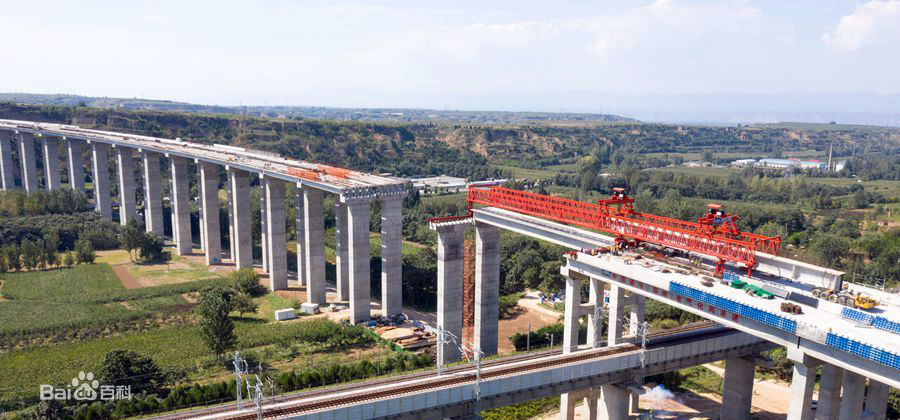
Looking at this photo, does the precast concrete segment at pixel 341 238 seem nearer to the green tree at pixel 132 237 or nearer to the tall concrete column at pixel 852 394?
the green tree at pixel 132 237

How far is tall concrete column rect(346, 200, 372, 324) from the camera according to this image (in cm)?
6224

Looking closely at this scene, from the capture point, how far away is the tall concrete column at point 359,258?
62.2m

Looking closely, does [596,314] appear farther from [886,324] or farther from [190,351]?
[190,351]

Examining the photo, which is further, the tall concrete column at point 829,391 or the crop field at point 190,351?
the crop field at point 190,351

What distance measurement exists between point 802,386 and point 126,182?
103922 mm

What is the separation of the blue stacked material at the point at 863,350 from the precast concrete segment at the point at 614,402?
541 inches

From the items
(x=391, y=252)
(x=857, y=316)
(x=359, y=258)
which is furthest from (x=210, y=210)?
(x=857, y=316)

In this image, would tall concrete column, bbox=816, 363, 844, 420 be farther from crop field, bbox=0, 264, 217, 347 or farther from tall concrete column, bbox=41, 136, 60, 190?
tall concrete column, bbox=41, 136, 60, 190

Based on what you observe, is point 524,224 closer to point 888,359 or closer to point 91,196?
point 888,359

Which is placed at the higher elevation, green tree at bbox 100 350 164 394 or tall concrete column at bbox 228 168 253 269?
tall concrete column at bbox 228 168 253 269

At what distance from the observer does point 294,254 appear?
9250 cm

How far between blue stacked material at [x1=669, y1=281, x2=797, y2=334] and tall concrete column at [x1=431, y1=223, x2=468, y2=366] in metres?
24.1

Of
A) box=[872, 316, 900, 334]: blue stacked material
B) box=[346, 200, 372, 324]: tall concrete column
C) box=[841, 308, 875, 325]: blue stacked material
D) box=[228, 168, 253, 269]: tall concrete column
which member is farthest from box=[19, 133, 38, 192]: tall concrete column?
box=[872, 316, 900, 334]: blue stacked material

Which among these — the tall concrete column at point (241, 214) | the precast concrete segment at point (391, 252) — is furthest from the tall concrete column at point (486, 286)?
the tall concrete column at point (241, 214)
